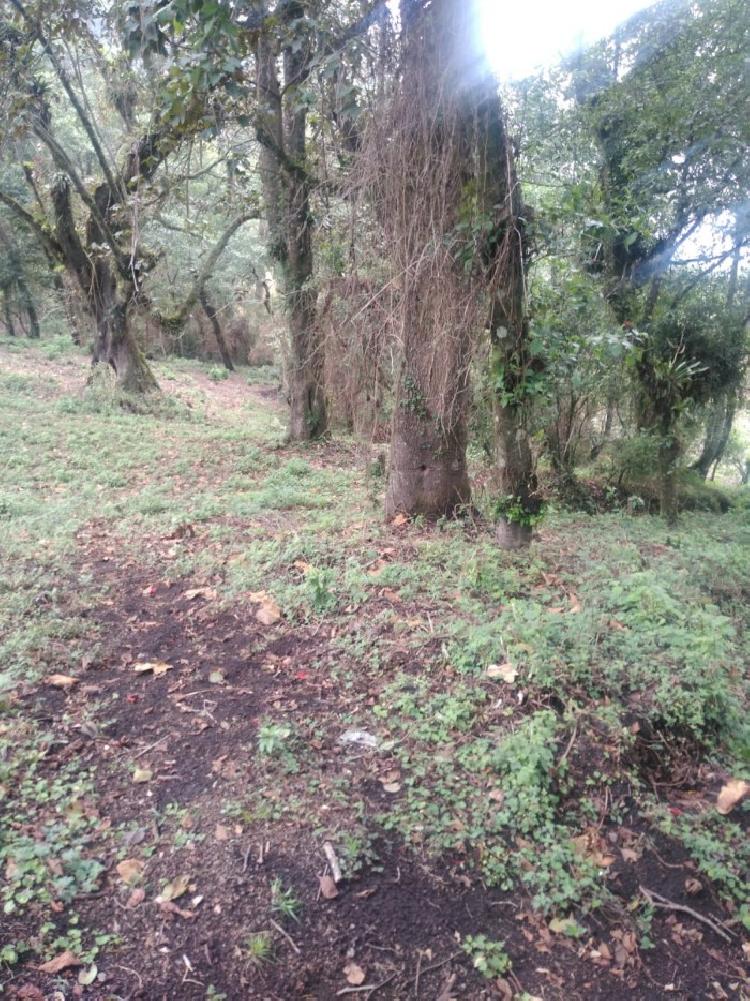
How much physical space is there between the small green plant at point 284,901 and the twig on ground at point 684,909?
4.51ft

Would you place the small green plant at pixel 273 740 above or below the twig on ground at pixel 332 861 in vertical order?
above

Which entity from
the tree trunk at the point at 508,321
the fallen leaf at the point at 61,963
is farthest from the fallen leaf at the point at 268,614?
the fallen leaf at the point at 61,963

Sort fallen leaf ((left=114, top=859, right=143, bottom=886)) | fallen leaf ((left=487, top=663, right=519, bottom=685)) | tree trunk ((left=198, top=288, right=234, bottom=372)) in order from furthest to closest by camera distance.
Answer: tree trunk ((left=198, top=288, right=234, bottom=372)), fallen leaf ((left=487, top=663, right=519, bottom=685)), fallen leaf ((left=114, top=859, right=143, bottom=886))

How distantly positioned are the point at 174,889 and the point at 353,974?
74 centimetres

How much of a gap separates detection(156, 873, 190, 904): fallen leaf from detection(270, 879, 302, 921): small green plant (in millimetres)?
332

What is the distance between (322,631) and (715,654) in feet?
7.41

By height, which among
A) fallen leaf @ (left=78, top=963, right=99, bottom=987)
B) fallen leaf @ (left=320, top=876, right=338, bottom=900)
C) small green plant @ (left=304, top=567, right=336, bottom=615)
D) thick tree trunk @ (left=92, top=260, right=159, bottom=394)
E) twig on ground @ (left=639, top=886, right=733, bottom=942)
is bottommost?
twig on ground @ (left=639, top=886, right=733, bottom=942)

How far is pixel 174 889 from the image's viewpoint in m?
2.52

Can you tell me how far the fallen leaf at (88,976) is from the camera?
2172mm

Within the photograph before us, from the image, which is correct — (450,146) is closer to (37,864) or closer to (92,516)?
(92,516)

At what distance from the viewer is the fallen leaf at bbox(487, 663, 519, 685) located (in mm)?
3551

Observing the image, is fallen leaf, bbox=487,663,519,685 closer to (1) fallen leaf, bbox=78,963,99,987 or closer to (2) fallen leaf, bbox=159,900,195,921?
(2) fallen leaf, bbox=159,900,195,921

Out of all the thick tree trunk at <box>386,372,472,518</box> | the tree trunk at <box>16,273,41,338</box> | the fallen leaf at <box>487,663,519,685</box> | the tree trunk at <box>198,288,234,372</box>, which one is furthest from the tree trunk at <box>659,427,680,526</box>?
the tree trunk at <box>16,273,41,338</box>

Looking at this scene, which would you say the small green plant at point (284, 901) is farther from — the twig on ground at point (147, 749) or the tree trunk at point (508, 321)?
the tree trunk at point (508, 321)
